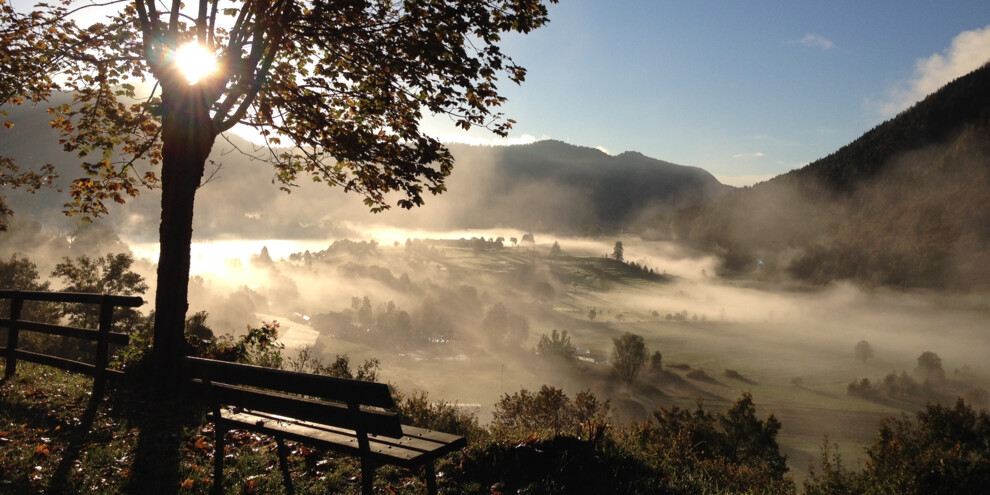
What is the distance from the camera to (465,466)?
6223 mm

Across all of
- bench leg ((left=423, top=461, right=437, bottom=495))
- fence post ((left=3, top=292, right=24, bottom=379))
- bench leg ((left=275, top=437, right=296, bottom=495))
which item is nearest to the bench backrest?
bench leg ((left=423, top=461, right=437, bottom=495))

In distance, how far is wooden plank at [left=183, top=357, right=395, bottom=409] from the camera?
4.30m

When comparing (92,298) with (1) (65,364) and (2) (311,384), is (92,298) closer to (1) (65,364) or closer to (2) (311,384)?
(1) (65,364)

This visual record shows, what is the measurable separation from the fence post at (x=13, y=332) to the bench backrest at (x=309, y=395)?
21.0 ft

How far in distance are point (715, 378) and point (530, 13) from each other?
19296 centimetres

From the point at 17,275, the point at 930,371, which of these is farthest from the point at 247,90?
the point at 930,371

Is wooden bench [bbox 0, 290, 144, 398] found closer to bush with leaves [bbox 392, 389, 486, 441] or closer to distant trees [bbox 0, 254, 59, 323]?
bush with leaves [bbox 392, 389, 486, 441]

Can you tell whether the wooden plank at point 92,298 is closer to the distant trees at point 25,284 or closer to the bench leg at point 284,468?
the bench leg at point 284,468

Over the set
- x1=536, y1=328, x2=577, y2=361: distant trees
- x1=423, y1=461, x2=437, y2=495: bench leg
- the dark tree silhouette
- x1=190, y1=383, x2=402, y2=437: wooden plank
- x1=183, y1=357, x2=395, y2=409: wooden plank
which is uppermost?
the dark tree silhouette

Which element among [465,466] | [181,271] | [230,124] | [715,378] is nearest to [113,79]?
[230,124]

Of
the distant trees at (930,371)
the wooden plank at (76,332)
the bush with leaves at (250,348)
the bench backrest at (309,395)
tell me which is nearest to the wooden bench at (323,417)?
the bench backrest at (309,395)

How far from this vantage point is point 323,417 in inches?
185

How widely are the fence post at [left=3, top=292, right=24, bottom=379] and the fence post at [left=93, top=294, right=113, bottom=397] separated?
2.16 m

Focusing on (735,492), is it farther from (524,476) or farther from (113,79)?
(113,79)
